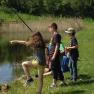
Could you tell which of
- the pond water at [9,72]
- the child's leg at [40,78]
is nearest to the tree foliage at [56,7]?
the pond water at [9,72]

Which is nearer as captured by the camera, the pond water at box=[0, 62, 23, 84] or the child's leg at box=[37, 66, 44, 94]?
the child's leg at box=[37, 66, 44, 94]

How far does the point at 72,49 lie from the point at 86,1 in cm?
6197

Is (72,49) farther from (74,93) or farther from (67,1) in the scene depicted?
(67,1)

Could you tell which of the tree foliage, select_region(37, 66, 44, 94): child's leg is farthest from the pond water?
the tree foliage

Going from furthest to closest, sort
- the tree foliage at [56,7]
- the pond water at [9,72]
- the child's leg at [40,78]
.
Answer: the tree foliage at [56,7]
the pond water at [9,72]
the child's leg at [40,78]

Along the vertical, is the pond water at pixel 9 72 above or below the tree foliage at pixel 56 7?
above

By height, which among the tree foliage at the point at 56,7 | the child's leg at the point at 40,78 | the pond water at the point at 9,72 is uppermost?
the child's leg at the point at 40,78

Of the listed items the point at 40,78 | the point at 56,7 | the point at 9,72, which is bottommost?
the point at 56,7

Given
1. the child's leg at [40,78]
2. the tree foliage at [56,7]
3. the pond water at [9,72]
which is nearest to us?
the child's leg at [40,78]

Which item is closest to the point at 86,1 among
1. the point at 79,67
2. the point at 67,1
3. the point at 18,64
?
the point at 67,1

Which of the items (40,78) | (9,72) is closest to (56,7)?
(9,72)

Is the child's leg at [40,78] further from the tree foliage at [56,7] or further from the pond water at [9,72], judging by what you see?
the tree foliage at [56,7]

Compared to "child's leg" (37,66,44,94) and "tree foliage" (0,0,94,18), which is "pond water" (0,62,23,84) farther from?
"tree foliage" (0,0,94,18)

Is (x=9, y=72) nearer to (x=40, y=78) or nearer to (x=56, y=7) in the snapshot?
(x=40, y=78)
